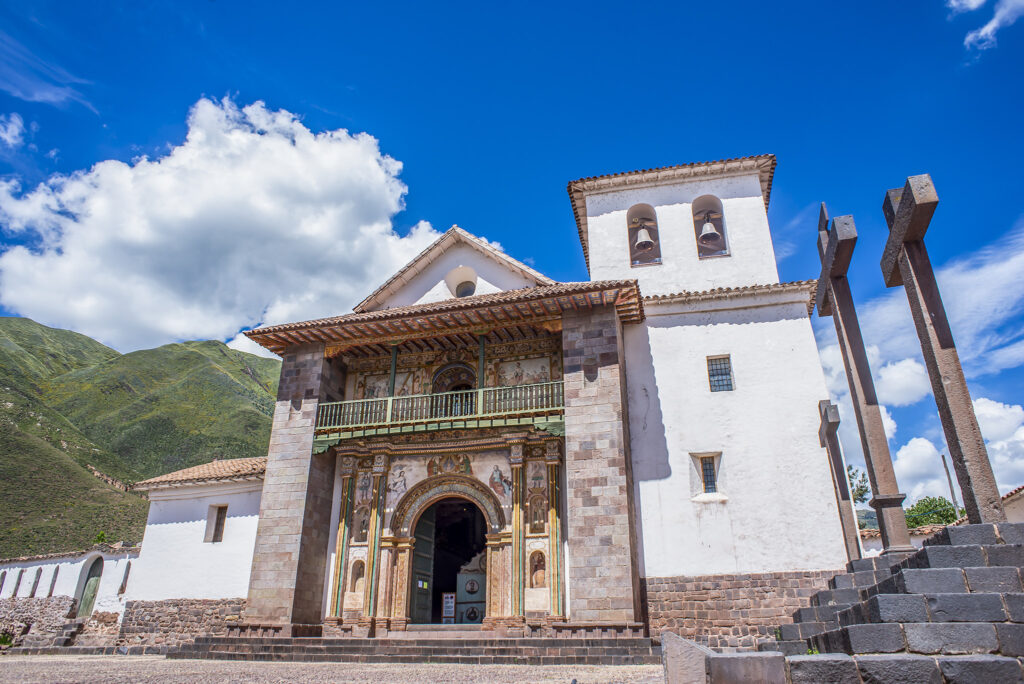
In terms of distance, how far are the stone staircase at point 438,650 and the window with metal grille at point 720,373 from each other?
540 cm

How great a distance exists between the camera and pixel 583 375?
45.0ft

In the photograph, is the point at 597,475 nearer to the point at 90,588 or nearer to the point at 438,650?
the point at 438,650

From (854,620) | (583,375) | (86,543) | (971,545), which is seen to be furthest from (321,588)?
(86,543)

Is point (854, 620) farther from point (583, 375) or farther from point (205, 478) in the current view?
point (205, 478)

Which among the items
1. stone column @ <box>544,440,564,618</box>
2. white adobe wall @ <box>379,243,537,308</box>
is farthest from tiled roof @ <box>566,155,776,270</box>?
stone column @ <box>544,440,564,618</box>

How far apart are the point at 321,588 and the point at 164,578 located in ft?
15.0

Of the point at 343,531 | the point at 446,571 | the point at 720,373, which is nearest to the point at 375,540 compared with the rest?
the point at 343,531

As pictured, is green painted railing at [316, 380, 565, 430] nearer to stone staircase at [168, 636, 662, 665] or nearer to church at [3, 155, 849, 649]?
church at [3, 155, 849, 649]

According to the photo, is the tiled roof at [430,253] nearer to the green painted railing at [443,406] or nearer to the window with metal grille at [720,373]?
the green painted railing at [443,406]

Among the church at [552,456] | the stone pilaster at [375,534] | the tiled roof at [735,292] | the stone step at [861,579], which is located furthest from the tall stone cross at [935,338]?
the stone pilaster at [375,534]

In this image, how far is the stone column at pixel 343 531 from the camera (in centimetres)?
1432

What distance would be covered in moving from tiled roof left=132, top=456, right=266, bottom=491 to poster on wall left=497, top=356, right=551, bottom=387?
614 cm

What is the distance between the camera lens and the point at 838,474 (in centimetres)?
1291

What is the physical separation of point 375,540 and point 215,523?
4.70 meters
